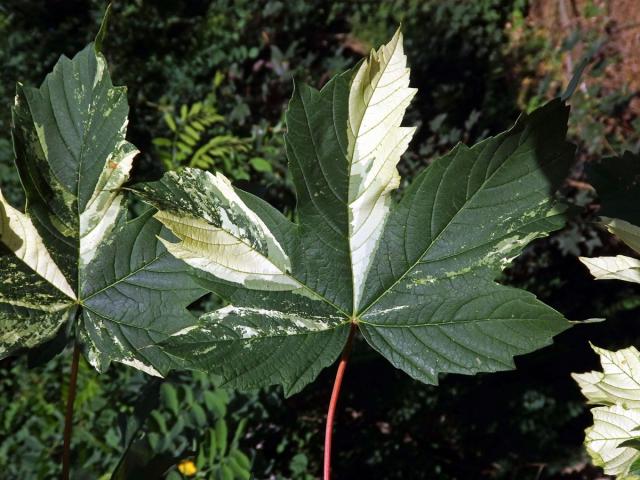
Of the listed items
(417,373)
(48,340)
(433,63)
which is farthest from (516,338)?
(433,63)

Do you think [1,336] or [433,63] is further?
[433,63]

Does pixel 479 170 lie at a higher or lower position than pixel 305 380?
higher

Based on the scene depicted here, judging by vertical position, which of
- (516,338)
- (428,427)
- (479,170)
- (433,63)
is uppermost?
(433,63)

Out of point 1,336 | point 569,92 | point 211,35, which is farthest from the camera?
point 211,35

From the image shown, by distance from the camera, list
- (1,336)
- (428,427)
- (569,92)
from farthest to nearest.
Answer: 1. (428,427)
2. (1,336)
3. (569,92)

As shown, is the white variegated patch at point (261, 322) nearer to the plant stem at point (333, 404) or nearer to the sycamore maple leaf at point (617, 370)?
the plant stem at point (333, 404)

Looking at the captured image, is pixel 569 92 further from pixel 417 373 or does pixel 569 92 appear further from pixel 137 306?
pixel 137 306

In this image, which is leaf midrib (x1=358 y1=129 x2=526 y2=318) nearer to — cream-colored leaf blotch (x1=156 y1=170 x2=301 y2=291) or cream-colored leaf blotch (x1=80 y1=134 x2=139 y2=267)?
cream-colored leaf blotch (x1=156 y1=170 x2=301 y2=291)

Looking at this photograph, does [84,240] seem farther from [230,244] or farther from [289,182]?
[289,182]

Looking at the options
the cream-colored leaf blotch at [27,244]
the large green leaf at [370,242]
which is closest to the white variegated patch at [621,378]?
the large green leaf at [370,242]
